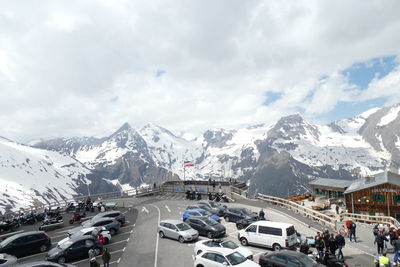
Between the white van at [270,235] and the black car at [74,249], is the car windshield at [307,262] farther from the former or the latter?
the black car at [74,249]

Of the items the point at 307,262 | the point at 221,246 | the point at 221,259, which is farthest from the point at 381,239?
the point at 221,259

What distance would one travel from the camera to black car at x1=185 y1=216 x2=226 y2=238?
2692 centimetres

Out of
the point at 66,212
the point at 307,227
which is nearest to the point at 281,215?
the point at 307,227

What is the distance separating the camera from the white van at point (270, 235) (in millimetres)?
22484

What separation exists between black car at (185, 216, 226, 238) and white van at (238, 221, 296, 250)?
256 cm

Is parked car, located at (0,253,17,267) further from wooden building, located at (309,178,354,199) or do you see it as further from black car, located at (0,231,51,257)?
wooden building, located at (309,178,354,199)

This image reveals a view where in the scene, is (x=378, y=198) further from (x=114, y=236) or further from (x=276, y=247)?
(x=114, y=236)

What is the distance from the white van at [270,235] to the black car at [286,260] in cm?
448

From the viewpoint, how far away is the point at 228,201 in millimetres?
47094

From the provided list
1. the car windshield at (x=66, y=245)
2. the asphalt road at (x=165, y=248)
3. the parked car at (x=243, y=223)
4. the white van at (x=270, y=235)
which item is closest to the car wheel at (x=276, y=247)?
the white van at (x=270, y=235)

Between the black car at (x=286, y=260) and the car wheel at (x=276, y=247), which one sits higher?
the black car at (x=286, y=260)

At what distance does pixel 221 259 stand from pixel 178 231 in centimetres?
894

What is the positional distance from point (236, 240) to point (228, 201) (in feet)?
68.1

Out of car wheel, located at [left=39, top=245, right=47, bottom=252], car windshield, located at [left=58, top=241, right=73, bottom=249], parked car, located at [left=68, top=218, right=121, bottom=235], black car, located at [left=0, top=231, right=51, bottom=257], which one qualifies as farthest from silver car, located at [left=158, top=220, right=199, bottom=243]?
black car, located at [left=0, top=231, right=51, bottom=257]
